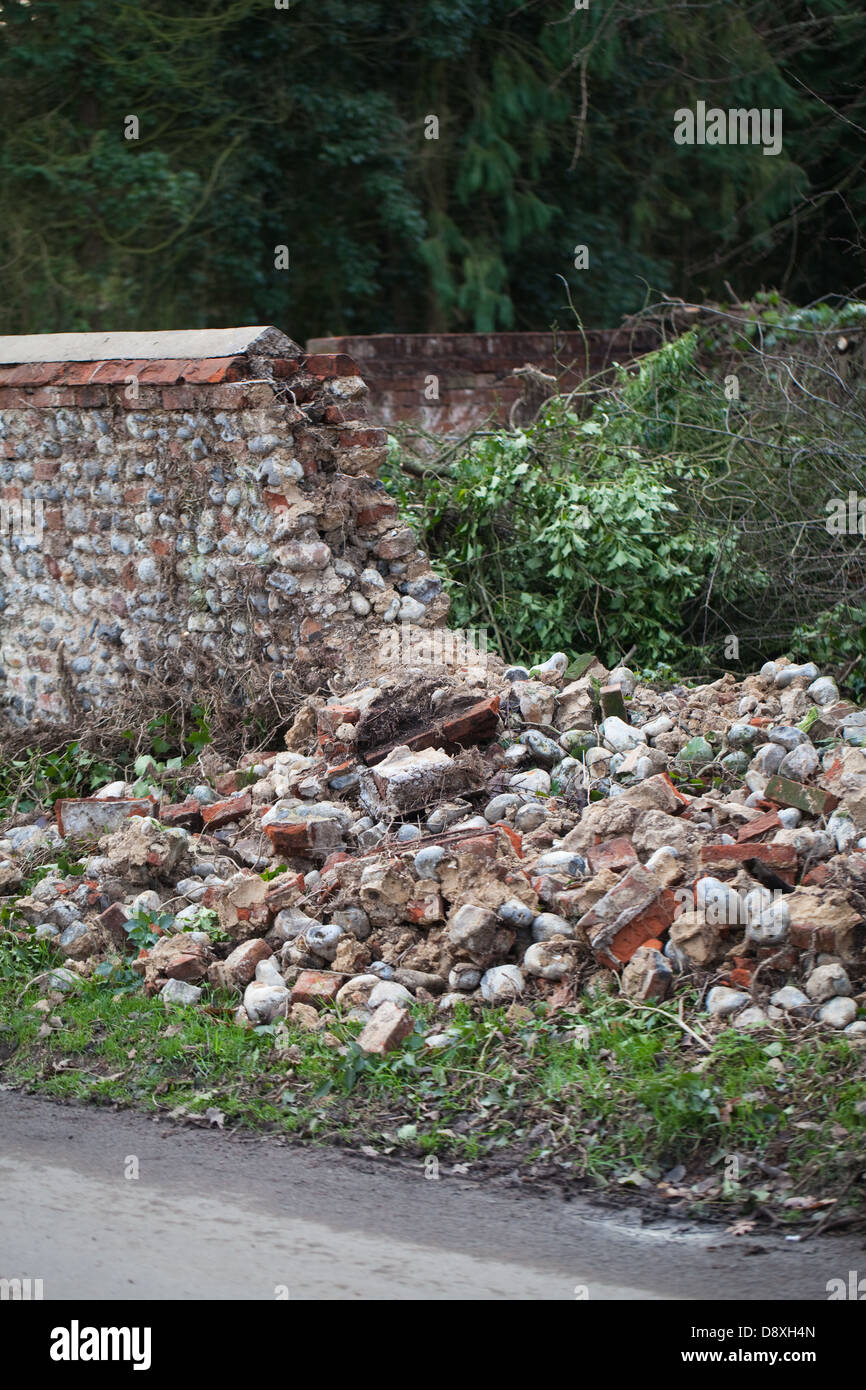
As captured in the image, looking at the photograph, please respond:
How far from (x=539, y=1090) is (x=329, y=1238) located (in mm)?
777

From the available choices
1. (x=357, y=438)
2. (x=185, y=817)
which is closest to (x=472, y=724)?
(x=185, y=817)

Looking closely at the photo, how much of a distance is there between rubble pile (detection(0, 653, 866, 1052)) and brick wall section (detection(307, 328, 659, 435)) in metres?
5.21

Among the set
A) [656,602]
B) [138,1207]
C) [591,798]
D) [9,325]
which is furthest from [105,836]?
[9,325]

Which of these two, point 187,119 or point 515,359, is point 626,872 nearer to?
point 515,359

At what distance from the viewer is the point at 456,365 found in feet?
35.6

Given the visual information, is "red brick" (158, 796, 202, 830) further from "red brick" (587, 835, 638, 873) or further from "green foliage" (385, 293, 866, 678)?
"green foliage" (385, 293, 866, 678)

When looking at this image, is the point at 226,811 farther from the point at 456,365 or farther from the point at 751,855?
the point at 456,365

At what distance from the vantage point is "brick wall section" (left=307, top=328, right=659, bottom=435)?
10578mm

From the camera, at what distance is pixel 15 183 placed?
13.1 metres

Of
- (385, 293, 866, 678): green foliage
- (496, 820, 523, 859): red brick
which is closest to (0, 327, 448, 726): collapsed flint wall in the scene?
(385, 293, 866, 678): green foliage

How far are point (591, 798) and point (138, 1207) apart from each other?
229cm

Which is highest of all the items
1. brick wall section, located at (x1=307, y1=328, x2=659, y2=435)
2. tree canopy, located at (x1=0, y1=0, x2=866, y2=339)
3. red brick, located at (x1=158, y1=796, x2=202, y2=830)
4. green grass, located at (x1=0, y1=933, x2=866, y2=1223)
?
tree canopy, located at (x1=0, y1=0, x2=866, y2=339)

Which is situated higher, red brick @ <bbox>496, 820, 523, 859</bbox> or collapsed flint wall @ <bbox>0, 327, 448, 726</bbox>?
collapsed flint wall @ <bbox>0, 327, 448, 726</bbox>

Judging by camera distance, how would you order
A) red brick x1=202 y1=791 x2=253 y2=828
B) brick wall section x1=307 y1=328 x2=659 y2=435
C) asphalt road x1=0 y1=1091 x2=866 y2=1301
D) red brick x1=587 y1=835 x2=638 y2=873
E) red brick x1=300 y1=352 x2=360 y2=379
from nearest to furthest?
asphalt road x1=0 y1=1091 x2=866 y2=1301, red brick x1=587 y1=835 x2=638 y2=873, red brick x1=202 y1=791 x2=253 y2=828, red brick x1=300 y1=352 x2=360 y2=379, brick wall section x1=307 y1=328 x2=659 y2=435
